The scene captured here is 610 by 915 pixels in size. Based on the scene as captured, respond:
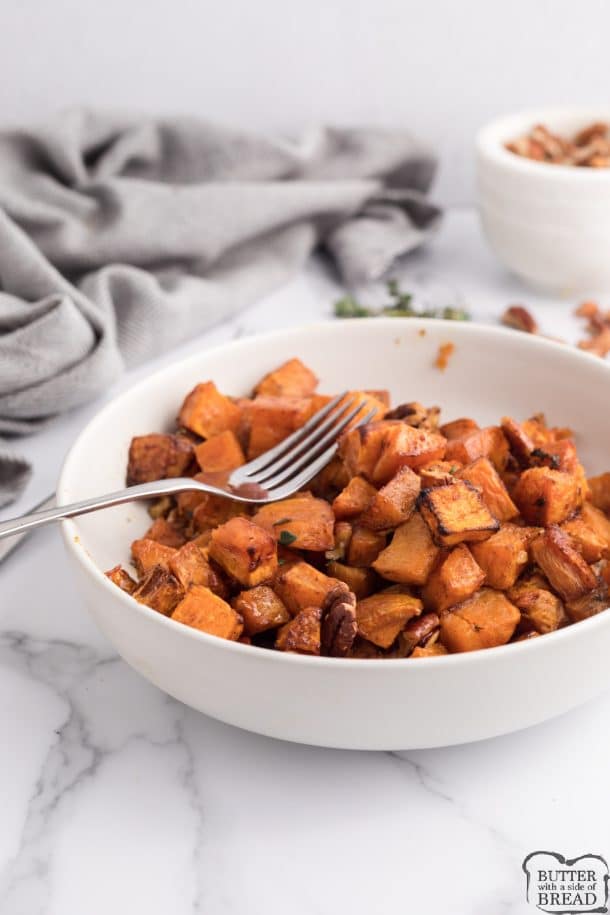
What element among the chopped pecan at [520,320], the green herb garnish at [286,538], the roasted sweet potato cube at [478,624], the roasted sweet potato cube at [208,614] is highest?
the roasted sweet potato cube at [208,614]

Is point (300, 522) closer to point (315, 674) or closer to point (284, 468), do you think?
point (284, 468)

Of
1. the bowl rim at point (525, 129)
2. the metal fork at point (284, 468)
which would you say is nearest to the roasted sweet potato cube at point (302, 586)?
the metal fork at point (284, 468)

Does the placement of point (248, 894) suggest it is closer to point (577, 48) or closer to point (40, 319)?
point (40, 319)

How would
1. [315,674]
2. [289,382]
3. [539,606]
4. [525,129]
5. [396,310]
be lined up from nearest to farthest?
[315,674] → [539,606] → [289,382] → [396,310] → [525,129]

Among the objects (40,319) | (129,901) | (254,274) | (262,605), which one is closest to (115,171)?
(254,274)

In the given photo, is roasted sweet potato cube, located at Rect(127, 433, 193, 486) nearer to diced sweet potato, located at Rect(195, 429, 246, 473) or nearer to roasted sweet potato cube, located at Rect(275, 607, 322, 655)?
diced sweet potato, located at Rect(195, 429, 246, 473)

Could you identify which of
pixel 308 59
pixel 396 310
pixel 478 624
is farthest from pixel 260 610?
pixel 308 59

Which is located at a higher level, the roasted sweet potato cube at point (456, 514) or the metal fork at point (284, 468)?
the roasted sweet potato cube at point (456, 514)

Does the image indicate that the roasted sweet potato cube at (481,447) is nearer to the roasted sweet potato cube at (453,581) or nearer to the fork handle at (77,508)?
the roasted sweet potato cube at (453,581)
